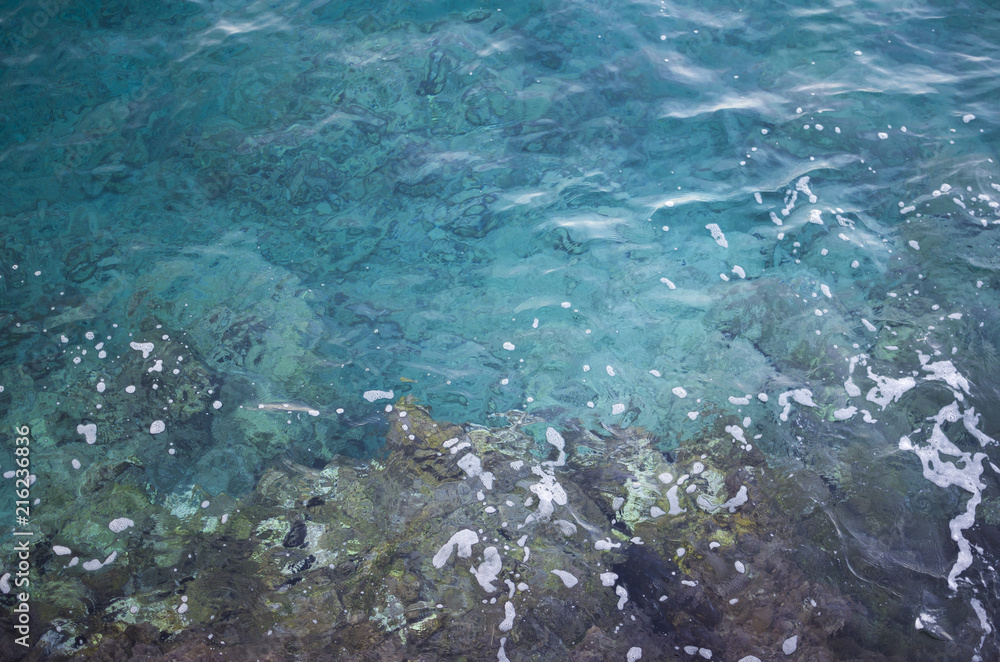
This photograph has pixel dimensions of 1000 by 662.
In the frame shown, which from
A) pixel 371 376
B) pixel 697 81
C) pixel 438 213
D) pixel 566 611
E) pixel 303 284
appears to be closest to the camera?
pixel 566 611

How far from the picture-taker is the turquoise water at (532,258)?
348 cm

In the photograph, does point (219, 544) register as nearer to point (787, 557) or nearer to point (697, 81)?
point (787, 557)

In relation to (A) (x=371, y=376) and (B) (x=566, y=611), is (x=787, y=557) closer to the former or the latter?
(B) (x=566, y=611)

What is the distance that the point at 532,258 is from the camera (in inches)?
173

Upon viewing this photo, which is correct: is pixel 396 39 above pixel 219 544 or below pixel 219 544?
above

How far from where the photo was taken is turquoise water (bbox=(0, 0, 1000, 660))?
3482mm

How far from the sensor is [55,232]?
14.3ft

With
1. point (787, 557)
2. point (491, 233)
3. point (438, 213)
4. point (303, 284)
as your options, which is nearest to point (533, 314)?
point (491, 233)

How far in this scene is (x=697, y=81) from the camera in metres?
5.20

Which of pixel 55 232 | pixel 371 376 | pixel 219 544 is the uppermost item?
pixel 55 232

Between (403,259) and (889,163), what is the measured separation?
11.6 feet

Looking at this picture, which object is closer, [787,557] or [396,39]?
[787,557]

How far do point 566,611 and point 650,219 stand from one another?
2.63m

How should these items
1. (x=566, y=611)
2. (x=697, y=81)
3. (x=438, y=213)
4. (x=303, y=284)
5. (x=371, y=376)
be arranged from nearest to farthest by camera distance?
(x=566, y=611) → (x=371, y=376) → (x=303, y=284) → (x=438, y=213) → (x=697, y=81)
